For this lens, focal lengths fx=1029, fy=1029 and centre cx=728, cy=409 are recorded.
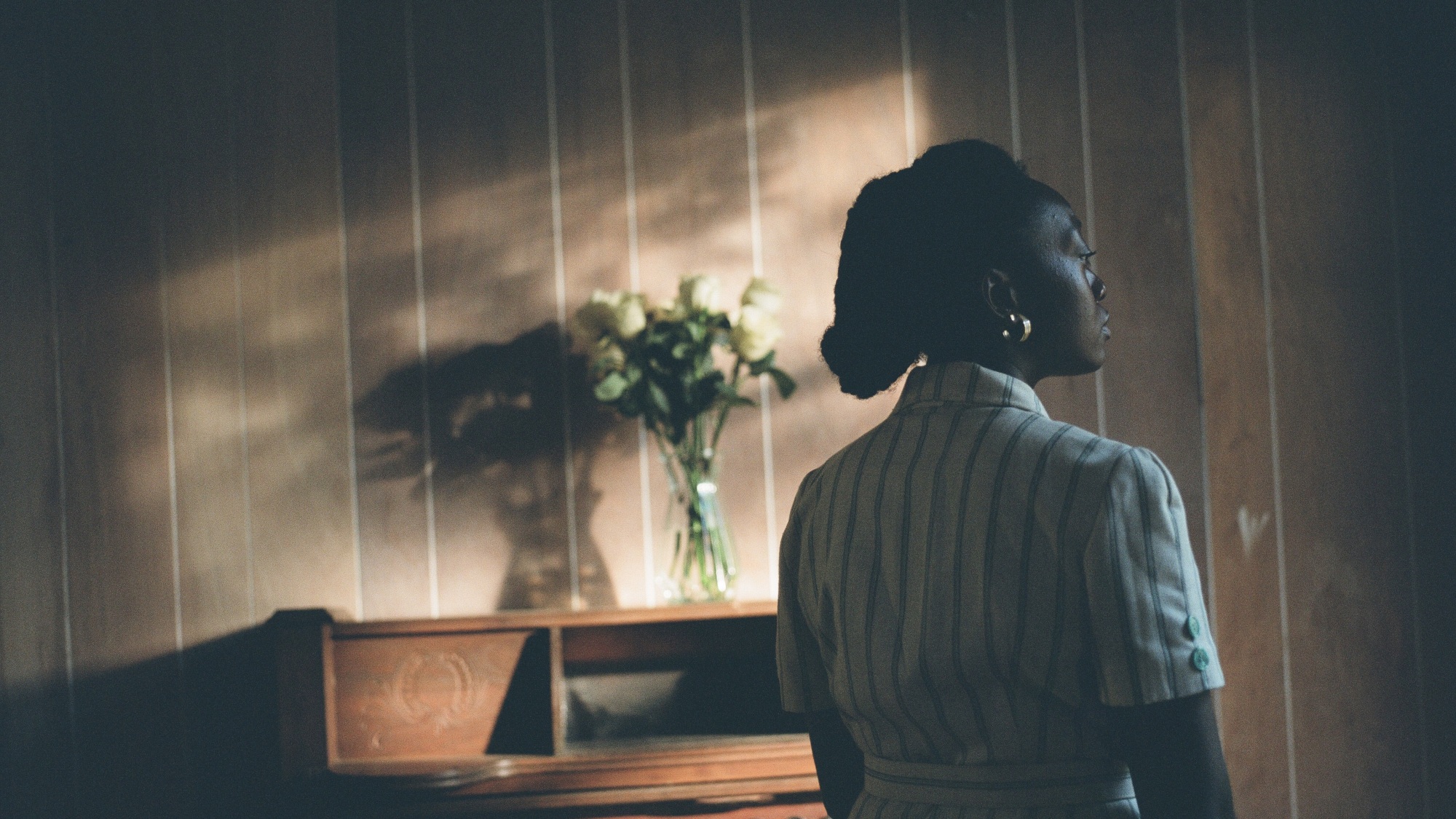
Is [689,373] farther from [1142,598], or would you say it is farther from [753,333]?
[1142,598]

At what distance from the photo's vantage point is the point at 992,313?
88 centimetres

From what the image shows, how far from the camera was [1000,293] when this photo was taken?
874 mm

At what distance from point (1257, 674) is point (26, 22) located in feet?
9.65

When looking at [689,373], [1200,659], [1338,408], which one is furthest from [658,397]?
[1338,408]

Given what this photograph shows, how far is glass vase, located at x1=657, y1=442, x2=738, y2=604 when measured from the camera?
1992 millimetres

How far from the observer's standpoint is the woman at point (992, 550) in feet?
2.48

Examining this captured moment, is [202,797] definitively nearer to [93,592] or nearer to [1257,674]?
[93,592]

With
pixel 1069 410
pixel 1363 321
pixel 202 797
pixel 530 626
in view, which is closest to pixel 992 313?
pixel 530 626

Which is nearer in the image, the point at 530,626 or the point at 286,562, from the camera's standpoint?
the point at 530,626

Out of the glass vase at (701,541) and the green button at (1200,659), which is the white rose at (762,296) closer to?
the glass vase at (701,541)

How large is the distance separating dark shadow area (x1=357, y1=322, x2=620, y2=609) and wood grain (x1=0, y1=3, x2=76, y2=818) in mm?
668

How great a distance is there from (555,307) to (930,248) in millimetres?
1374

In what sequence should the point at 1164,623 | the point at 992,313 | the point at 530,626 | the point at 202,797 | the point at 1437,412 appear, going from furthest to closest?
1. the point at 1437,412
2. the point at 202,797
3. the point at 530,626
4. the point at 992,313
5. the point at 1164,623

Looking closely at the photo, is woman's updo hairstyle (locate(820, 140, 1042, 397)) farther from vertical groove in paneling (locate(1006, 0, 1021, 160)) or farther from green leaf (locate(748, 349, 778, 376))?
vertical groove in paneling (locate(1006, 0, 1021, 160))
